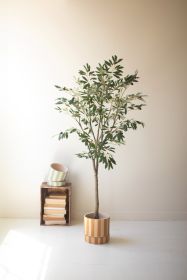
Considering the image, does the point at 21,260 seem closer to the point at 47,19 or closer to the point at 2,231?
the point at 2,231

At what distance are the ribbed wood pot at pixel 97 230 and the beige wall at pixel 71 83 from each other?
73cm

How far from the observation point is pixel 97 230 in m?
3.24

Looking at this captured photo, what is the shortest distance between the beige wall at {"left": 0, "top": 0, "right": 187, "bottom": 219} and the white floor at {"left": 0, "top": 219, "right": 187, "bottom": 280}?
1.12 feet

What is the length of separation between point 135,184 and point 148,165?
10.1 inches

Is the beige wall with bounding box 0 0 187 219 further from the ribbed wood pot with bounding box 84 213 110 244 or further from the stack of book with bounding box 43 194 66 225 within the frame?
the ribbed wood pot with bounding box 84 213 110 244

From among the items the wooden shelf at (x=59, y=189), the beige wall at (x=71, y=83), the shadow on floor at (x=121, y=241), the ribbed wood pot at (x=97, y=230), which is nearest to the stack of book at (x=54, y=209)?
the wooden shelf at (x=59, y=189)

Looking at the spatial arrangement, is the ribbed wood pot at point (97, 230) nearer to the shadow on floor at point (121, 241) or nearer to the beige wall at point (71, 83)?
the shadow on floor at point (121, 241)

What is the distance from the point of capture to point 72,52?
3910mm

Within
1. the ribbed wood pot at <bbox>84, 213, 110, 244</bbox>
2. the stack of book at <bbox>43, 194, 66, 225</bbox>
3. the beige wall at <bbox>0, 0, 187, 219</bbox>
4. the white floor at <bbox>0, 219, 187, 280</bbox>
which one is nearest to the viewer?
the white floor at <bbox>0, 219, 187, 280</bbox>

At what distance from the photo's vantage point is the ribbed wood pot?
3242mm

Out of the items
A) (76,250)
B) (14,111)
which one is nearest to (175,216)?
(76,250)

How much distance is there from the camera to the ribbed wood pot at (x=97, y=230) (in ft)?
10.6

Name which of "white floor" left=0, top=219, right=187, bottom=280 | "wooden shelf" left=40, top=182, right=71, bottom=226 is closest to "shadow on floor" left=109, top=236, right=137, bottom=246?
"white floor" left=0, top=219, right=187, bottom=280

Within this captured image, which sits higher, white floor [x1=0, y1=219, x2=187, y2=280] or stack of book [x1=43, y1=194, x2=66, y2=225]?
stack of book [x1=43, y1=194, x2=66, y2=225]
